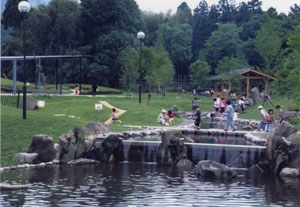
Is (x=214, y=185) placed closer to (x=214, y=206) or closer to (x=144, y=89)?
(x=214, y=206)

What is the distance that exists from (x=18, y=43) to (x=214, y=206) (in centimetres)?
6517

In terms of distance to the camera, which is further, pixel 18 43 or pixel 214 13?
pixel 214 13

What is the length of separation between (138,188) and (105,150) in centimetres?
597

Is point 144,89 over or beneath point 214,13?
beneath

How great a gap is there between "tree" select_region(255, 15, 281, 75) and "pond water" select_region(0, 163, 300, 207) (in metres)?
51.9

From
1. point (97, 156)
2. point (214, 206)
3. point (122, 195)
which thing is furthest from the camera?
point (97, 156)

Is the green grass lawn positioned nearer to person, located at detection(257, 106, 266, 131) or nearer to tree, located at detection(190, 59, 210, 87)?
person, located at detection(257, 106, 266, 131)

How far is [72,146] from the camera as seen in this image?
2030cm

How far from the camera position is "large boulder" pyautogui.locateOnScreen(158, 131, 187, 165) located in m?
20.7

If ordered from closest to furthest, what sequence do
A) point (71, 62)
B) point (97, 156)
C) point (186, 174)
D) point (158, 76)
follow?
point (186, 174), point (97, 156), point (158, 76), point (71, 62)

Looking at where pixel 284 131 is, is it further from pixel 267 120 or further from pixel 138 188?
pixel 138 188

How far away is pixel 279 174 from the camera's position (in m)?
18.3

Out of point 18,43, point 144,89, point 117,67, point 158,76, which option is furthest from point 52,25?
point 158,76

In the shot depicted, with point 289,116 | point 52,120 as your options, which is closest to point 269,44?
point 289,116
